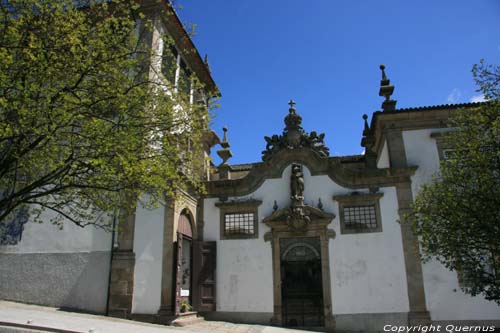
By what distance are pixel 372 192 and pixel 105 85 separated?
1009cm

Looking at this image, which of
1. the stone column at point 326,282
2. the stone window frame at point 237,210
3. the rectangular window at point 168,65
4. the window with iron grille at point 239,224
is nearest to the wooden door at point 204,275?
the stone window frame at point 237,210

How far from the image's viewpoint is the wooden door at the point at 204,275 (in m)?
14.4

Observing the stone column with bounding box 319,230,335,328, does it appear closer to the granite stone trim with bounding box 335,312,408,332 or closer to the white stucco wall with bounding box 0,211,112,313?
the granite stone trim with bounding box 335,312,408,332

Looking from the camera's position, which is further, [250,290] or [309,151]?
[309,151]

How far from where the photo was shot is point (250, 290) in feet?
48.3

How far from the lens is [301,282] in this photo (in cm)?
1465

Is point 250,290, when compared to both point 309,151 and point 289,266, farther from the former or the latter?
point 309,151

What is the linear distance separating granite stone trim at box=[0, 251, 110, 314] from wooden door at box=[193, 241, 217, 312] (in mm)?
3003

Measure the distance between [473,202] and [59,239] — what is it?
12.7m

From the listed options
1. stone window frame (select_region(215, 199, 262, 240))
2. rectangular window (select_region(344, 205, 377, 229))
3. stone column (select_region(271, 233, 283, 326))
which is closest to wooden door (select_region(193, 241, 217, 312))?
stone window frame (select_region(215, 199, 262, 240))

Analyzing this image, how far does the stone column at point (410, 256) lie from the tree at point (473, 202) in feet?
7.51

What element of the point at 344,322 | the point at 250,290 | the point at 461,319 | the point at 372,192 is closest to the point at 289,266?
the point at 250,290

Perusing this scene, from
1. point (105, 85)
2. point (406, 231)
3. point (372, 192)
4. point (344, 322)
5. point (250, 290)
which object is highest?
point (105, 85)

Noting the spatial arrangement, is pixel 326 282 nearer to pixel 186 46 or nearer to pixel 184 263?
pixel 184 263
